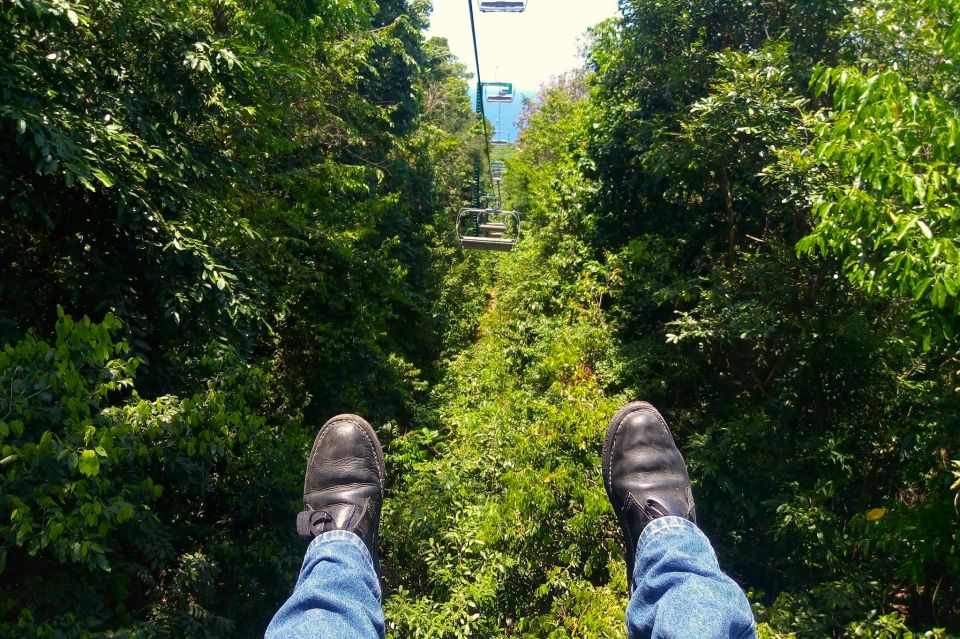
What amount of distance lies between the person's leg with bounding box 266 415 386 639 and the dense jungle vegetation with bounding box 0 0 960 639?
54 centimetres

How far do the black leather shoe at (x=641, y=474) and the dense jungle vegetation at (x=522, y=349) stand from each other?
35.1 inches

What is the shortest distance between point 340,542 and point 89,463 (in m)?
0.85

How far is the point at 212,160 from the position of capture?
3.85 meters

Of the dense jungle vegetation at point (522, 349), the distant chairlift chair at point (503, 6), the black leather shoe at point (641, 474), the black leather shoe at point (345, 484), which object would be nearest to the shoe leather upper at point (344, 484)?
the black leather shoe at point (345, 484)

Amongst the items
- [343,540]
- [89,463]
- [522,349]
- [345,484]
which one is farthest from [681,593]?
[522,349]

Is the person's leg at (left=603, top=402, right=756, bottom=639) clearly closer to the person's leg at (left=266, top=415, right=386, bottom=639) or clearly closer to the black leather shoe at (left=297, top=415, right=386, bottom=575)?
the person's leg at (left=266, top=415, right=386, bottom=639)

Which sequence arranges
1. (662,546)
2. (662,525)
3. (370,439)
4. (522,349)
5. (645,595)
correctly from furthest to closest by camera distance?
1. (522,349)
2. (370,439)
3. (662,525)
4. (662,546)
5. (645,595)

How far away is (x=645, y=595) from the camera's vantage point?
1.85 m

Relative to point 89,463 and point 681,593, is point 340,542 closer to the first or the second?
point 89,463

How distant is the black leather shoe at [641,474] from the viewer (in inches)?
91.8

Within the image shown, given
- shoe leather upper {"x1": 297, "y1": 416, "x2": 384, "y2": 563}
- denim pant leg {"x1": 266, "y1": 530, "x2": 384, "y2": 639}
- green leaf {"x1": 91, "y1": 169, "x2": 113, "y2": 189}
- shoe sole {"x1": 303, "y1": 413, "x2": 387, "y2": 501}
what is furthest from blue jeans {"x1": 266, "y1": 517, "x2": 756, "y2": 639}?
green leaf {"x1": 91, "y1": 169, "x2": 113, "y2": 189}

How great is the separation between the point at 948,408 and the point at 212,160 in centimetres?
452

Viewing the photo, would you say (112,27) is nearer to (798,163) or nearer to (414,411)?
(798,163)

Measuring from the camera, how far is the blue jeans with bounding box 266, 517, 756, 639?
1586mm
